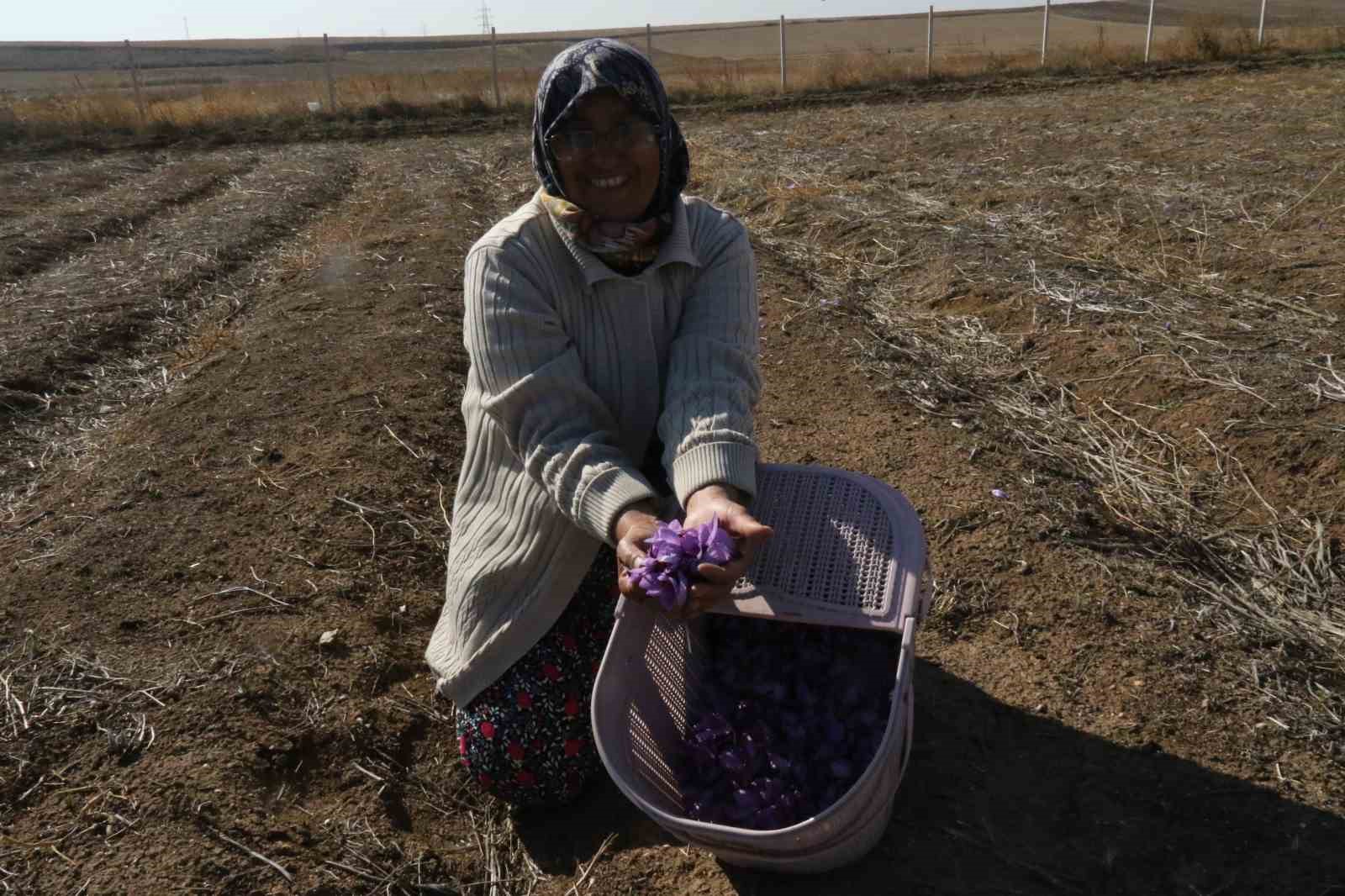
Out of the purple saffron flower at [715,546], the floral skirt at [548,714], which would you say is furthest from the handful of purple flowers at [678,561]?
the floral skirt at [548,714]

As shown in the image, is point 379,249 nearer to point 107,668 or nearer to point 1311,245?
point 107,668

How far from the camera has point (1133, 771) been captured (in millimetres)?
2223

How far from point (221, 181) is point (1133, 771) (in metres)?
11.9

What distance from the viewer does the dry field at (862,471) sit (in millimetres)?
2176

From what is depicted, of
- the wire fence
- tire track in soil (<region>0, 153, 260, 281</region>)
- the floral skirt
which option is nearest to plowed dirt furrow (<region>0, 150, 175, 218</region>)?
tire track in soil (<region>0, 153, 260, 281</region>)

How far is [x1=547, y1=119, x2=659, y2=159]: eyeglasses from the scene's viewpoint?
2.13m

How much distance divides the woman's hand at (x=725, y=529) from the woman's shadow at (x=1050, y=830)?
2.02ft

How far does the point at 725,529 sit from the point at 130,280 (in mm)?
6463

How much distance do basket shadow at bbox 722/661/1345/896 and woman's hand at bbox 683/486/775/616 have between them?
0.60m

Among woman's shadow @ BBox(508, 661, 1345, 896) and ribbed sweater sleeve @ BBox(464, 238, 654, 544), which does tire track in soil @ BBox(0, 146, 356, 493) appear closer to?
ribbed sweater sleeve @ BBox(464, 238, 654, 544)

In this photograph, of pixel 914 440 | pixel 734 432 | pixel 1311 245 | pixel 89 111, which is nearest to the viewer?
pixel 734 432

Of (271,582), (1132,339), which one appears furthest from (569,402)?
(1132,339)

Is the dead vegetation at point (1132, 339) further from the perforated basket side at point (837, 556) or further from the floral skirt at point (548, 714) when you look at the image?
the floral skirt at point (548, 714)

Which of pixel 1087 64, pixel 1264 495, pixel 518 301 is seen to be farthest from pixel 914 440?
pixel 1087 64
